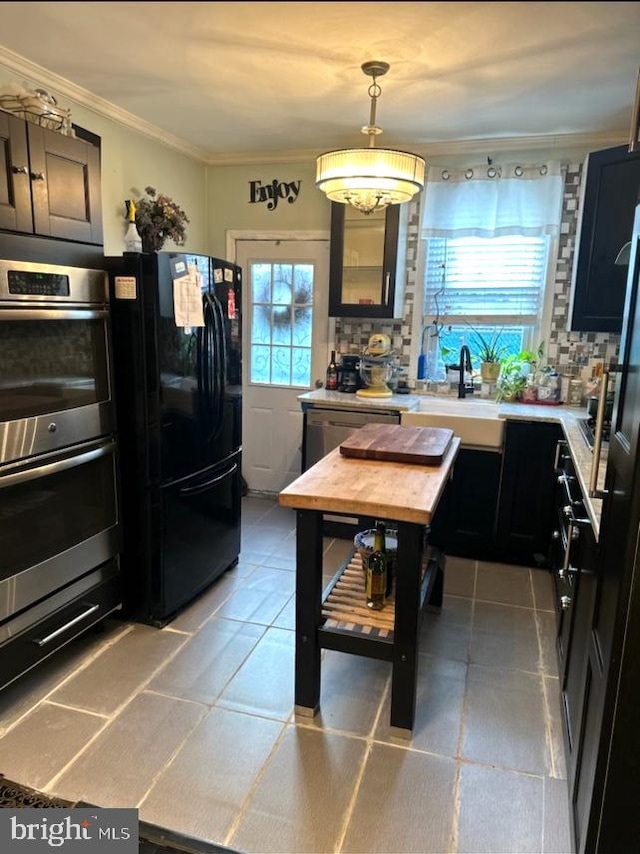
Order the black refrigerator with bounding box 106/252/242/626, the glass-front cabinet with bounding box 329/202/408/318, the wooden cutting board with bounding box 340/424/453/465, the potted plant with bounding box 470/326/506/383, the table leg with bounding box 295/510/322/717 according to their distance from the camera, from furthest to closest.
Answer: the potted plant with bounding box 470/326/506/383
the glass-front cabinet with bounding box 329/202/408/318
the black refrigerator with bounding box 106/252/242/626
the wooden cutting board with bounding box 340/424/453/465
the table leg with bounding box 295/510/322/717

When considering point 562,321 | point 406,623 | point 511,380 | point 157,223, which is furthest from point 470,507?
point 157,223

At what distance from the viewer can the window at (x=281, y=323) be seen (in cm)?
437

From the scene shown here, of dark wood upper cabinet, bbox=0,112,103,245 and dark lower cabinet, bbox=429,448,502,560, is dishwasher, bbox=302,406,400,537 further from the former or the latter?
dark wood upper cabinet, bbox=0,112,103,245

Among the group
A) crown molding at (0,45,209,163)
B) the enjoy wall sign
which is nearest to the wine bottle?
A: crown molding at (0,45,209,163)

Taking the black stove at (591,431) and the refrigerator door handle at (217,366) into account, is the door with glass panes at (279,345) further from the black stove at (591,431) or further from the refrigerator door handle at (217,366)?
the black stove at (591,431)

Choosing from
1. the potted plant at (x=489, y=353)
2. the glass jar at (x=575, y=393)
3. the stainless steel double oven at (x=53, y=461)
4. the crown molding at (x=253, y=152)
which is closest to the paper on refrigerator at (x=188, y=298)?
the stainless steel double oven at (x=53, y=461)

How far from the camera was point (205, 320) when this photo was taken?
2.79 meters

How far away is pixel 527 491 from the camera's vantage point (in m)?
3.40

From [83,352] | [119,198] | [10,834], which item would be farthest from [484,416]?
[10,834]

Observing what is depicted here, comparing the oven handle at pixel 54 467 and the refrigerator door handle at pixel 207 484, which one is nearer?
the oven handle at pixel 54 467

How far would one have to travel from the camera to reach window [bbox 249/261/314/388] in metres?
4.37

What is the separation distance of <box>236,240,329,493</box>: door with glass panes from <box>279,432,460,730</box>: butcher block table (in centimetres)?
223

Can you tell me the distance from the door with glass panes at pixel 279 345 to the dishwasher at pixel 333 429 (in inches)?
25.2

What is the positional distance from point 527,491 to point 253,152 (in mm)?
3012
